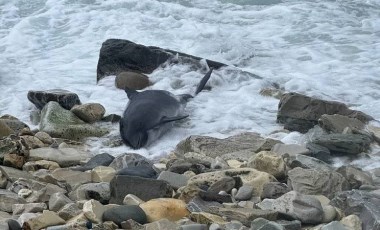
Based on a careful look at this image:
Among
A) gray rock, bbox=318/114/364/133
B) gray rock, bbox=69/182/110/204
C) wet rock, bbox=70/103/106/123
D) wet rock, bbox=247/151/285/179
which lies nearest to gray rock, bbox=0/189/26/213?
gray rock, bbox=69/182/110/204

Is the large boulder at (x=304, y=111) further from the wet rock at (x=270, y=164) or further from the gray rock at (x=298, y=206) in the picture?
the gray rock at (x=298, y=206)

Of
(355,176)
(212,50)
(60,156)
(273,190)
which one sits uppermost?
(273,190)

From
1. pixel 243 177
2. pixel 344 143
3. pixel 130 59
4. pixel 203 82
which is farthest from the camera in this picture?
pixel 130 59

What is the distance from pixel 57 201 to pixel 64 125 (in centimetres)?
263

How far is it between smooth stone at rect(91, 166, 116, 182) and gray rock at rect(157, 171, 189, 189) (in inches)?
14.1

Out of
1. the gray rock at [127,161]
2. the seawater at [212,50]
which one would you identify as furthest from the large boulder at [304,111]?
the gray rock at [127,161]

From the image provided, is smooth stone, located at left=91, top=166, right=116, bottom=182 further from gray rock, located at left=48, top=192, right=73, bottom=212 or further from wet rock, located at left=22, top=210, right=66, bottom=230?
wet rock, located at left=22, top=210, right=66, bottom=230

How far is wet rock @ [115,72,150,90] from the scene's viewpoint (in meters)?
8.50

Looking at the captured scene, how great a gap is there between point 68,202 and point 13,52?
6.27 meters

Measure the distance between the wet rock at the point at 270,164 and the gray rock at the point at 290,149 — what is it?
561 mm

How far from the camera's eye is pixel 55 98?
7637mm

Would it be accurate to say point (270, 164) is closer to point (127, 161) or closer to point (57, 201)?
point (127, 161)

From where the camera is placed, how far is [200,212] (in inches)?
171

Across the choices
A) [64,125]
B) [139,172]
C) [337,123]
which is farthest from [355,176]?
[64,125]
